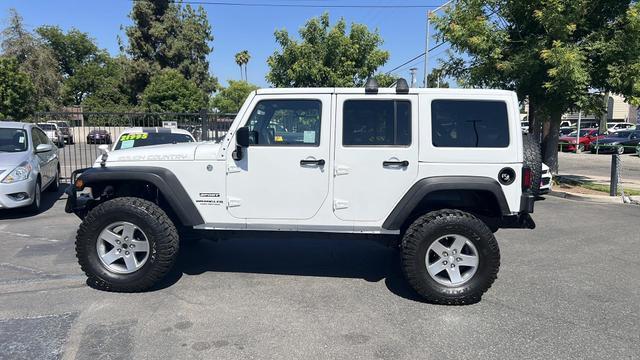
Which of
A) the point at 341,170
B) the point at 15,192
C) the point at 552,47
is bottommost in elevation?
the point at 15,192

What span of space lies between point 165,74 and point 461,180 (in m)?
36.5

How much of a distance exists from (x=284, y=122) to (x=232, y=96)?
56.9 m

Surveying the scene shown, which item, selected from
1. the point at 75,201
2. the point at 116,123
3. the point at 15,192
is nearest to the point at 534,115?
the point at 116,123

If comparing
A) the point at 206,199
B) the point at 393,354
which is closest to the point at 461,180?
the point at 393,354

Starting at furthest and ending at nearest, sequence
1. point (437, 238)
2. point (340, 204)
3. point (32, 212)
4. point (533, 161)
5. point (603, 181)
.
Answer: point (603, 181) → point (32, 212) → point (533, 161) → point (340, 204) → point (437, 238)

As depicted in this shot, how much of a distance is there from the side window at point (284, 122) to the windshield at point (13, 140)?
6.26 metres

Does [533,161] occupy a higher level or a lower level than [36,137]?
lower

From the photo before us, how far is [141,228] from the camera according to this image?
4.51 meters

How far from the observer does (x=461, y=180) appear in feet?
14.1

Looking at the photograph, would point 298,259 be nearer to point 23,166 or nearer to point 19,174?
point 19,174

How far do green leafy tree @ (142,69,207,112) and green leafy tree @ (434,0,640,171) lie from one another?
26.9 meters

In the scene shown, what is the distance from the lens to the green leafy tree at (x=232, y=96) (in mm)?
56634

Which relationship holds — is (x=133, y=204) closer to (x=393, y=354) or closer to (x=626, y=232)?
(x=393, y=354)

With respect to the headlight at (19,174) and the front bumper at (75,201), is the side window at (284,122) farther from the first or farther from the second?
the headlight at (19,174)
